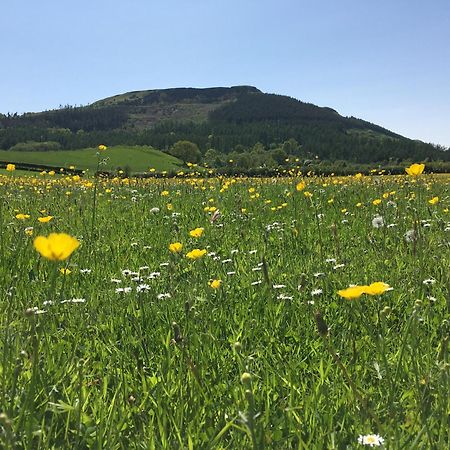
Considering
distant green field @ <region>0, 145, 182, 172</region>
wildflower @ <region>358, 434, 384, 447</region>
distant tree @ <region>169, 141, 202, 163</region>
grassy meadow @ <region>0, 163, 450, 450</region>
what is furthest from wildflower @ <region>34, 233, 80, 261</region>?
distant tree @ <region>169, 141, 202, 163</region>

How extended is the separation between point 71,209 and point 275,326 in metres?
5.18

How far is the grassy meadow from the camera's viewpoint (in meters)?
1.48

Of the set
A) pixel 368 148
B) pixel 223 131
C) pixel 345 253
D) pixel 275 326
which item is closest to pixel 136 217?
pixel 345 253

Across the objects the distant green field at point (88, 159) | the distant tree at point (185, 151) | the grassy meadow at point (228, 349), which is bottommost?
the grassy meadow at point (228, 349)

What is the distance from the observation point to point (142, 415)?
1.67 meters

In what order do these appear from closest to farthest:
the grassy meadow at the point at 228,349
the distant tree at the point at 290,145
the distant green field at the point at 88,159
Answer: the grassy meadow at the point at 228,349 < the distant tree at the point at 290,145 < the distant green field at the point at 88,159

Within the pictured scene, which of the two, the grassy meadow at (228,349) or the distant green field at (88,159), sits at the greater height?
the distant green field at (88,159)

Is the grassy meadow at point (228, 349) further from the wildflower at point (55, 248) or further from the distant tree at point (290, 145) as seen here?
the distant tree at point (290, 145)

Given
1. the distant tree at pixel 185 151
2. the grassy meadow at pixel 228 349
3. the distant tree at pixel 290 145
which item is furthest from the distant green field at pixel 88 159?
the grassy meadow at pixel 228 349

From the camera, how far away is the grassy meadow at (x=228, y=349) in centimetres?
148

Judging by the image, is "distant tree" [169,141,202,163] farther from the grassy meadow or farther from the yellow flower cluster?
the yellow flower cluster

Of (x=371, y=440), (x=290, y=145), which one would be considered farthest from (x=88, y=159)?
(x=371, y=440)

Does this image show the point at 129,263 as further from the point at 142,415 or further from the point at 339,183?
the point at 339,183

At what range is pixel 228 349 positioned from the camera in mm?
2246
